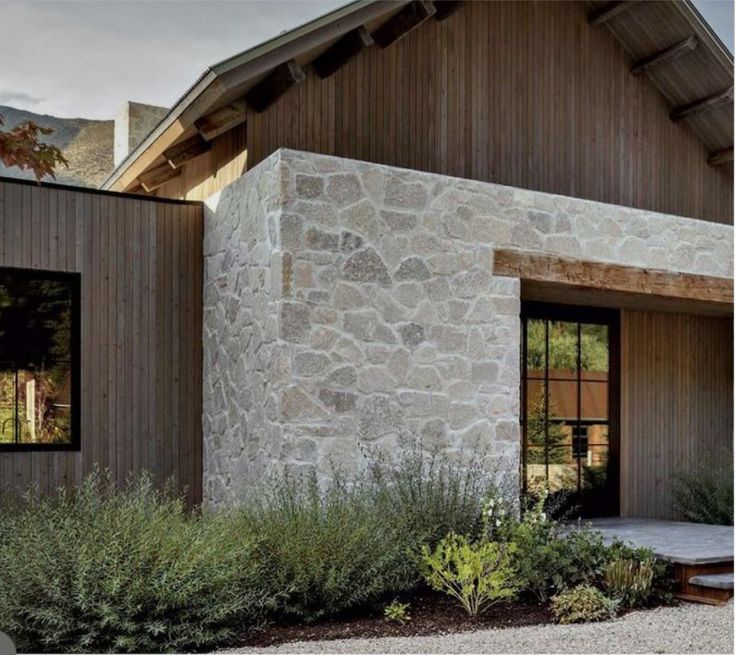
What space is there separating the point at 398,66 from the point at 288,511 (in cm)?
477

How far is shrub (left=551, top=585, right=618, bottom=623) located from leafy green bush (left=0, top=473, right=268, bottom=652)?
7.33 feet

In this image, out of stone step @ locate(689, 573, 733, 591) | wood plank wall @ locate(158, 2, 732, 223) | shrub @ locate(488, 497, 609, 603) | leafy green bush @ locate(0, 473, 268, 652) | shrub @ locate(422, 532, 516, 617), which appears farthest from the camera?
wood plank wall @ locate(158, 2, 732, 223)

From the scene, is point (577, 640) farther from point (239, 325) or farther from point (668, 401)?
point (668, 401)

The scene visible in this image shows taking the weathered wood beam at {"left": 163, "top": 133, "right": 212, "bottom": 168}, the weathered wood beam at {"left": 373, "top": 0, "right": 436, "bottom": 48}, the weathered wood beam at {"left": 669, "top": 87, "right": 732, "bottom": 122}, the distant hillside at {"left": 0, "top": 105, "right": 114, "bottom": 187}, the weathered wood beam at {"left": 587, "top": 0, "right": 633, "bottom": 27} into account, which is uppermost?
the distant hillside at {"left": 0, "top": 105, "right": 114, "bottom": 187}

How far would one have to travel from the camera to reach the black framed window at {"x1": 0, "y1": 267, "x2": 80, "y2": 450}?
796 cm

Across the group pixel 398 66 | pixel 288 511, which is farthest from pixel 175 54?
pixel 288 511

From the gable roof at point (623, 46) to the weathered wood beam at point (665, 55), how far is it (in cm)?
1

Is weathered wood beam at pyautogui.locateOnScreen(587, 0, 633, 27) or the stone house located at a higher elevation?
weathered wood beam at pyautogui.locateOnScreen(587, 0, 633, 27)

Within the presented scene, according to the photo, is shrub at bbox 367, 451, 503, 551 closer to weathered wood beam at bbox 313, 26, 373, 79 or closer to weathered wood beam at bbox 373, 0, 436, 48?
weathered wood beam at bbox 313, 26, 373, 79

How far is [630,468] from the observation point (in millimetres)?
11352

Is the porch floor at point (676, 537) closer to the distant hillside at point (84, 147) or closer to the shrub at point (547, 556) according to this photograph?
the shrub at point (547, 556)

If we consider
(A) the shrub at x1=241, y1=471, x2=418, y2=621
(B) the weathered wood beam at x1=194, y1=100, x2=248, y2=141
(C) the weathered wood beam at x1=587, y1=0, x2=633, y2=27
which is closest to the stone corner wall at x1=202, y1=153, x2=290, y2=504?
(B) the weathered wood beam at x1=194, y1=100, x2=248, y2=141

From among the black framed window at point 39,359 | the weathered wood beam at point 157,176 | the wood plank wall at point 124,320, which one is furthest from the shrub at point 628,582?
the weathered wood beam at point 157,176

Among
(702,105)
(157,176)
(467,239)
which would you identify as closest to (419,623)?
(467,239)
